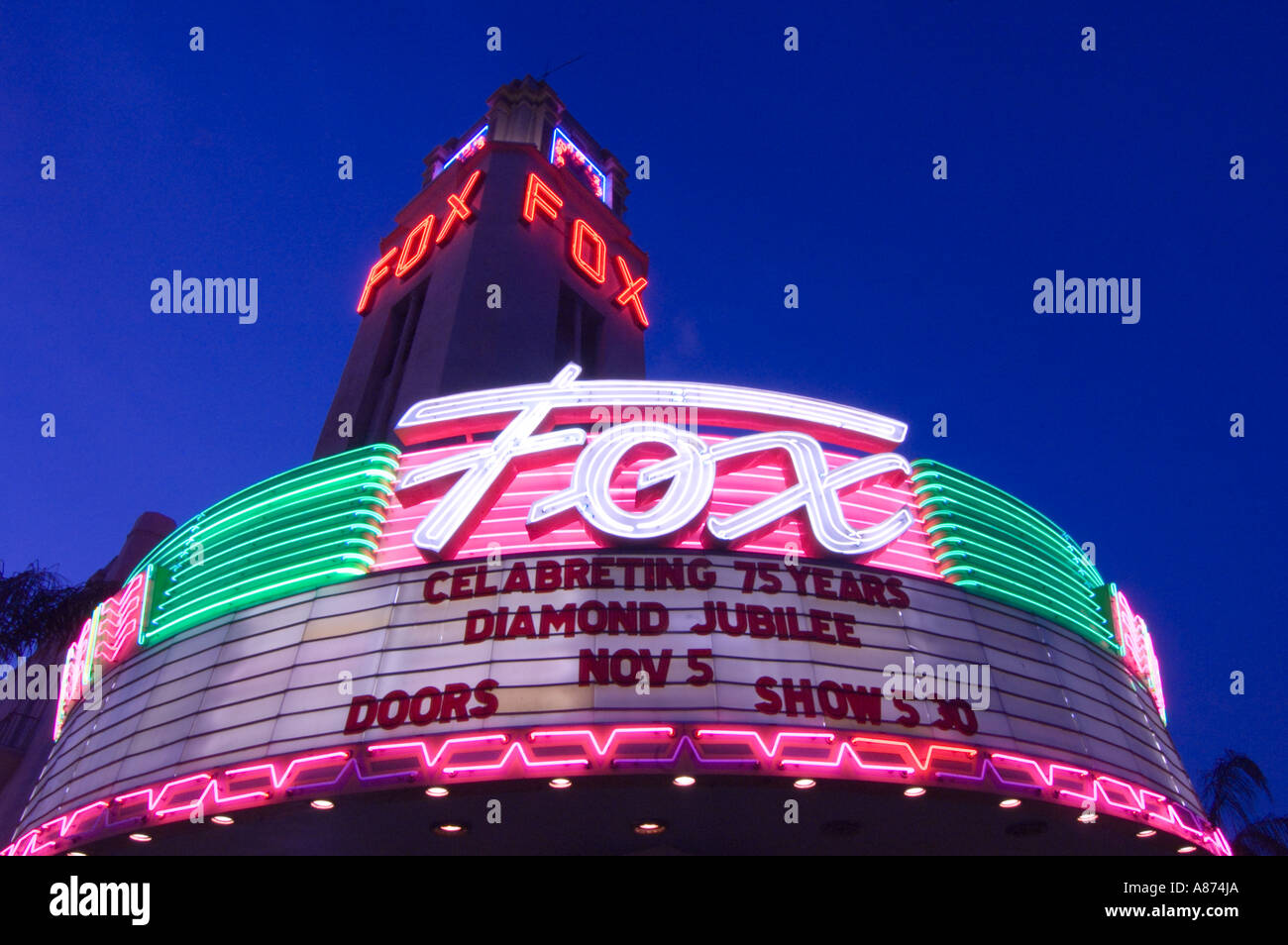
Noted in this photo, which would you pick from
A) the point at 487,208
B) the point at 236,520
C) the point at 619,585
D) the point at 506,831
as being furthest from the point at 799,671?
the point at 487,208

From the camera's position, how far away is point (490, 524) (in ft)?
36.6

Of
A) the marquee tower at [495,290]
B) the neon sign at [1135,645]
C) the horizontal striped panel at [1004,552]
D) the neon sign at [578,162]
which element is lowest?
the neon sign at [1135,645]

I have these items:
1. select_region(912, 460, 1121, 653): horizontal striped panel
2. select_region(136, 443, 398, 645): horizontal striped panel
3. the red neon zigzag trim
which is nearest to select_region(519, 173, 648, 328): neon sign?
select_region(136, 443, 398, 645): horizontal striped panel

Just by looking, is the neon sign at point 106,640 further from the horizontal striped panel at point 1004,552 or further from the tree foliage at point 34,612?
the horizontal striped panel at point 1004,552

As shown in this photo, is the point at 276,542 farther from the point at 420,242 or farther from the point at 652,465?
the point at 420,242

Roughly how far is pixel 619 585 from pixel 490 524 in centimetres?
200

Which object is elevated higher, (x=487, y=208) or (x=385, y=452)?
(x=487, y=208)

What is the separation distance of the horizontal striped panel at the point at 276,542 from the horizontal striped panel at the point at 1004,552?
7395 mm

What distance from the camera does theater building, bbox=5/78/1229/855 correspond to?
29.5ft

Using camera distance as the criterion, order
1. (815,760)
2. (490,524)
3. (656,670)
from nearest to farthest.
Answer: (815,760) → (656,670) → (490,524)

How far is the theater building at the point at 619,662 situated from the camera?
9.00 meters

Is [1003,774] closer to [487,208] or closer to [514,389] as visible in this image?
[514,389]

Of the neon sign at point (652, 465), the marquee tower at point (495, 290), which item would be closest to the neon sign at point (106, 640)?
the neon sign at point (652, 465)

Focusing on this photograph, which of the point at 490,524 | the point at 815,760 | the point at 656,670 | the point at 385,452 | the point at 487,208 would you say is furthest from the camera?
the point at 487,208
